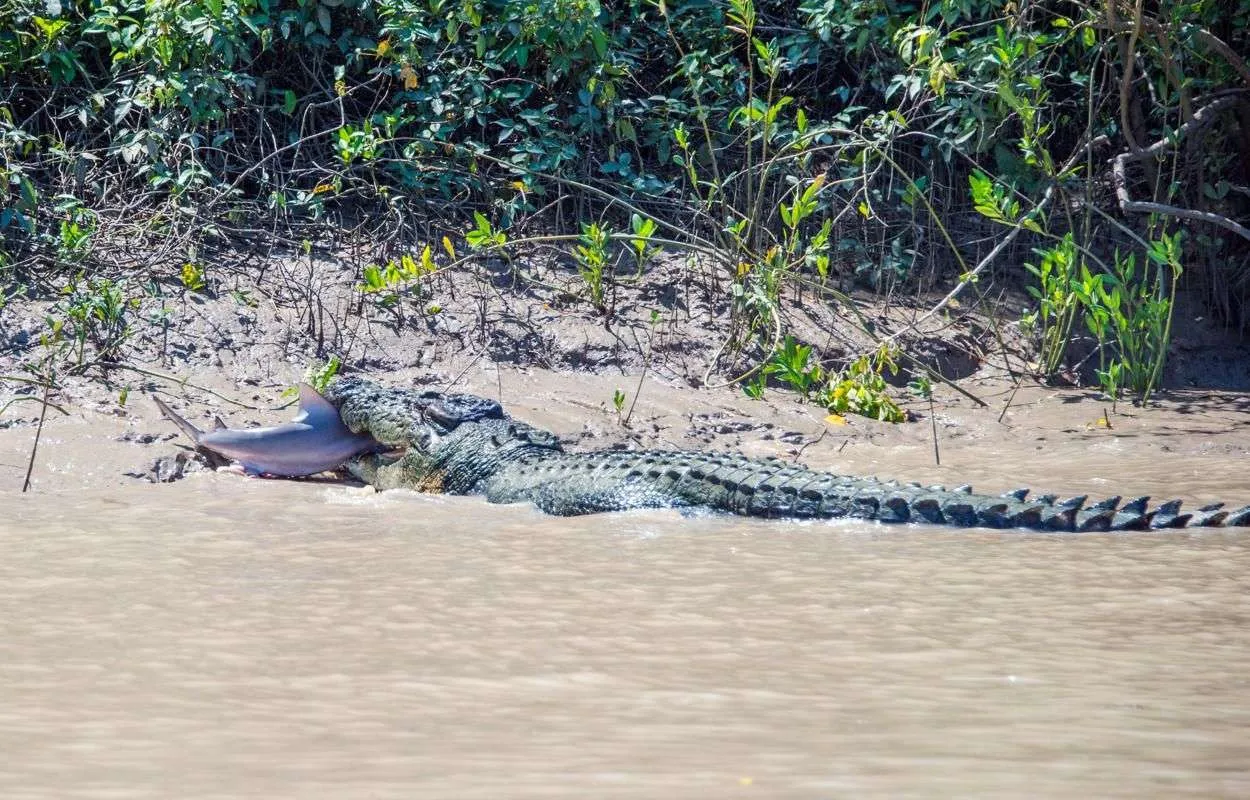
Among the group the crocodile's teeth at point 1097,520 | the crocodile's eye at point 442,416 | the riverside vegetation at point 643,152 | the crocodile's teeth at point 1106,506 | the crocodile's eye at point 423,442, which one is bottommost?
the crocodile's eye at point 423,442

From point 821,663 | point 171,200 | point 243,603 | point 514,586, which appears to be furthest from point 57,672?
point 171,200

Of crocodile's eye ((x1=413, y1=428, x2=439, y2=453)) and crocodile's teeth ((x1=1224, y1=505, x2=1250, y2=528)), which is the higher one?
crocodile's teeth ((x1=1224, y1=505, x2=1250, y2=528))

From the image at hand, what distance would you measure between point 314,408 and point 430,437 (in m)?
0.54

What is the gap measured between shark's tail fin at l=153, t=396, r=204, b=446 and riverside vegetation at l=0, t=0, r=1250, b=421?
3.39 feet

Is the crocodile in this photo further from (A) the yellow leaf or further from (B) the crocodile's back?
(A) the yellow leaf

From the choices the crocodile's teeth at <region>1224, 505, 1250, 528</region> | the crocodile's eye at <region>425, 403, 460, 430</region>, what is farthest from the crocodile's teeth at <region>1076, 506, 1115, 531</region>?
the crocodile's eye at <region>425, 403, 460, 430</region>

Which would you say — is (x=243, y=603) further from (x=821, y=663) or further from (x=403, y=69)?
(x=403, y=69)

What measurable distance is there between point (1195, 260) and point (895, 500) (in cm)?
437

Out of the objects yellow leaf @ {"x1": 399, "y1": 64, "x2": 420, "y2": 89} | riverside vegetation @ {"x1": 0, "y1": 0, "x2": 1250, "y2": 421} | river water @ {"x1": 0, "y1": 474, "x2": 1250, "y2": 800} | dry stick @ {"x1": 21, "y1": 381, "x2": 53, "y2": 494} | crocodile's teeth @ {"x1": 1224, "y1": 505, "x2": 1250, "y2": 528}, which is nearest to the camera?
river water @ {"x1": 0, "y1": 474, "x2": 1250, "y2": 800}

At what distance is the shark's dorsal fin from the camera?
611 cm

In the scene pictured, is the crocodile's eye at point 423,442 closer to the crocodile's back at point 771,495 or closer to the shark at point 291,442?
the shark at point 291,442

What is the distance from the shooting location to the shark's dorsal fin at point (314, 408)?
6105mm

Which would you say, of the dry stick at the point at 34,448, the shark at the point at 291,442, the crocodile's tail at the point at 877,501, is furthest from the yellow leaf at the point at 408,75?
the crocodile's tail at the point at 877,501

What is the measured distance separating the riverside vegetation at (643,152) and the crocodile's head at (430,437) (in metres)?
0.92
